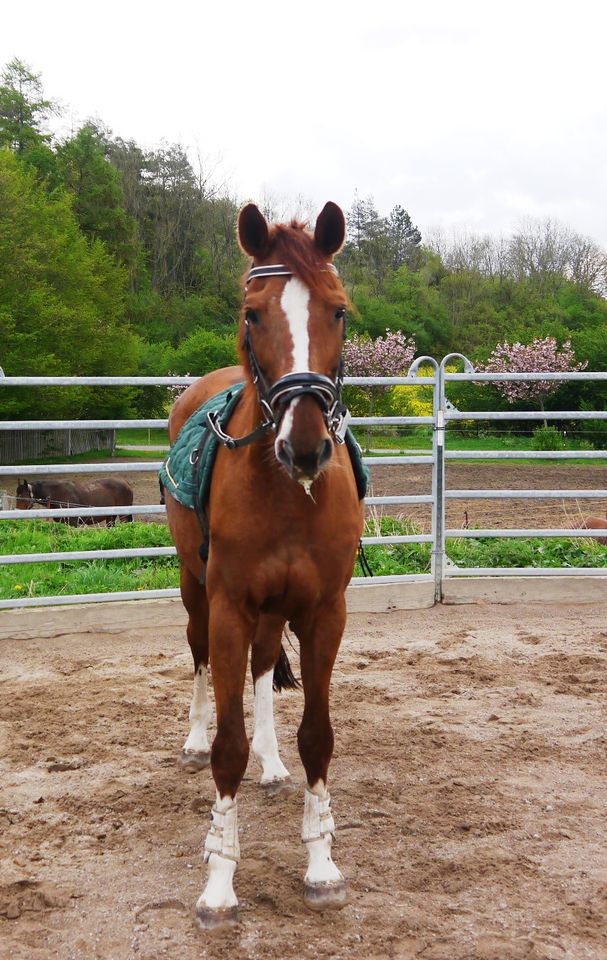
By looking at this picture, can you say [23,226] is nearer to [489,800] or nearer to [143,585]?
[143,585]

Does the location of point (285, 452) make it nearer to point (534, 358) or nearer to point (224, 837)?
point (224, 837)

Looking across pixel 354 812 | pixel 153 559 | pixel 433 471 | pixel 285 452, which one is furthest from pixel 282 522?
pixel 153 559

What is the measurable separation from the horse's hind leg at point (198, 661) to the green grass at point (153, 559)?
2562mm

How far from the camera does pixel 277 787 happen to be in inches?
125

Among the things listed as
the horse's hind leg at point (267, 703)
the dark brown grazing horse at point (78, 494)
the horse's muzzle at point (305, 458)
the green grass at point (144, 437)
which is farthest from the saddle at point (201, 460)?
the green grass at point (144, 437)

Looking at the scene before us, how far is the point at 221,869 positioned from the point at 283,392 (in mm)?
1419

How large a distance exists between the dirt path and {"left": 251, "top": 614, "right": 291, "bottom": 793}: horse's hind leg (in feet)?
0.29

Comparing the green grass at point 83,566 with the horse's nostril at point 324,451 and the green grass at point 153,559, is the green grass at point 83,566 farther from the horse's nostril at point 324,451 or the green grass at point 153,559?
the horse's nostril at point 324,451

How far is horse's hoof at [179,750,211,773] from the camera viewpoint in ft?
11.0

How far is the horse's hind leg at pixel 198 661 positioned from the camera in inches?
135

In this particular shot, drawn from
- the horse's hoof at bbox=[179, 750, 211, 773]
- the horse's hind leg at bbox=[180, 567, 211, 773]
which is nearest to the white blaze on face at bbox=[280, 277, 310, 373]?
the horse's hind leg at bbox=[180, 567, 211, 773]

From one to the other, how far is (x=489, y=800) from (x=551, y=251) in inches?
1837

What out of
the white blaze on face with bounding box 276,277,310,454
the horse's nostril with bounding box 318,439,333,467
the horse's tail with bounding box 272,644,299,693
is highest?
the white blaze on face with bounding box 276,277,310,454

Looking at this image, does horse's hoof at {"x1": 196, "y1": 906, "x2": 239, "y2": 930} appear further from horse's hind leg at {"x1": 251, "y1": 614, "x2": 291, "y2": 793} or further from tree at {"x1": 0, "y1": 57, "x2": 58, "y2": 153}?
tree at {"x1": 0, "y1": 57, "x2": 58, "y2": 153}
